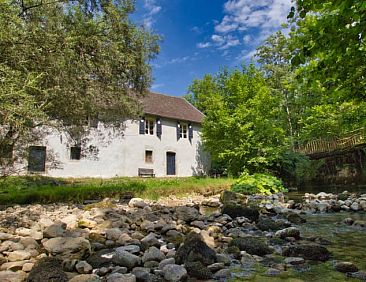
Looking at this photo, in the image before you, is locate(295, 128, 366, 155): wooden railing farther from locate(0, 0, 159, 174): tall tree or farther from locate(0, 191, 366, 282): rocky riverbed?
locate(0, 0, 159, 174): tall tree

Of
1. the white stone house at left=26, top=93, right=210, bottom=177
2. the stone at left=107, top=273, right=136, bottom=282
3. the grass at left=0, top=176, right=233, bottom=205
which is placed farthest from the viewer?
the white stone house at left=26, top=93, right=210, bottom=177

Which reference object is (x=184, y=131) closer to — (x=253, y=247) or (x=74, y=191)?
(x=74, y=191)

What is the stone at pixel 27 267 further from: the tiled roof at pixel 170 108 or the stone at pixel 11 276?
the tiled roof at pixel 170 108

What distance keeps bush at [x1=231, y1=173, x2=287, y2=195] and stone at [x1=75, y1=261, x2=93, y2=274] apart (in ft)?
40.7

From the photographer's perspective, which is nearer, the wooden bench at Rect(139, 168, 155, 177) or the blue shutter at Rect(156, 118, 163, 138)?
the wooden bench at Rect(139, 168, 155, 177)

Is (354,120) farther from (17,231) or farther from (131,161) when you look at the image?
(131,161)

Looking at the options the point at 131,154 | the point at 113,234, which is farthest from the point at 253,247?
the point at 131,154

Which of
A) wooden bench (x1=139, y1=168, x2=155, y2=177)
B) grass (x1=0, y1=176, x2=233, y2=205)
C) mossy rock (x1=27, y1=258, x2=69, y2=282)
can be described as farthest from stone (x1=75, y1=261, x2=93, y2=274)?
wooden bench (x1=139, y1=168, x2=155, y2=177)

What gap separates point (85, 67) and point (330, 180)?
1783 centimetres

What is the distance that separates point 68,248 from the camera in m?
4.45

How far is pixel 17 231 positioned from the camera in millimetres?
5793

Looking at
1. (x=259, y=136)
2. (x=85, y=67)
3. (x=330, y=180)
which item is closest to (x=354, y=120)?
(x=85, y=67)

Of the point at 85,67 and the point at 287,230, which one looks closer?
the point at 287,230

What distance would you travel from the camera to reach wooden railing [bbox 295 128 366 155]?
723 inches
